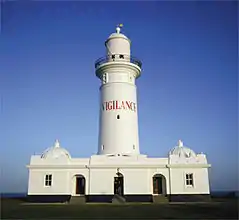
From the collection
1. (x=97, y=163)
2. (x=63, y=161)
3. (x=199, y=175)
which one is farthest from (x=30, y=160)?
(x=199, y=175)

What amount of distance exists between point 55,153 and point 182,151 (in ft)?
35.0

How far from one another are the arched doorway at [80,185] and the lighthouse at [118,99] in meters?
2.61

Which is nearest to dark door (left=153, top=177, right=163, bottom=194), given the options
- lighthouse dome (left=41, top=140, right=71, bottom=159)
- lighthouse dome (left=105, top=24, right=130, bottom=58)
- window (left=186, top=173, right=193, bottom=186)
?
window (left=186, top=173, right=193, bottom=186)

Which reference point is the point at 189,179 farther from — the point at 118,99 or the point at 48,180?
the point at 48,180

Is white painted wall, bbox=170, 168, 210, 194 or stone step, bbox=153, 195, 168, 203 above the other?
white painted wall, bbox=170, 168, 210, 194

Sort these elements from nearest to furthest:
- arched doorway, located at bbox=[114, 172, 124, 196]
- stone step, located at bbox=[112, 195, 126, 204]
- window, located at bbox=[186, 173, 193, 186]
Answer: stone step, located at bbox=[112, 195, 126, 204]
window, located at bbox=[186, 173, 193, 186]
arched doorway, located at bbox=[114, 172, 124, 196]

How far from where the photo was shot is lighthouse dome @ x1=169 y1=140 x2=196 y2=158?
24875 mm

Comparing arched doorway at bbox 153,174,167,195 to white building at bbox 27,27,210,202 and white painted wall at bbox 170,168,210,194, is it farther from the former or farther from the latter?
white painted wall at bbox 170,168,210,194

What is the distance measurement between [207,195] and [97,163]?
29.1 feet

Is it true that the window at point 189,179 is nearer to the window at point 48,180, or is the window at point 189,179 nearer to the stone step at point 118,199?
the stone step at point 118,199

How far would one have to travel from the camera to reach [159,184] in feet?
81.3

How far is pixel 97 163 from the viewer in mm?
23109

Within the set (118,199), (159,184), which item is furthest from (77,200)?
(159,184)

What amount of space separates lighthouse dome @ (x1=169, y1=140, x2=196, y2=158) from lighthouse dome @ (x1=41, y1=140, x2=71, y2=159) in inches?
354
